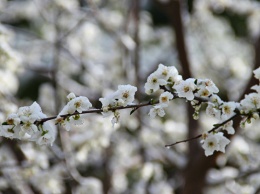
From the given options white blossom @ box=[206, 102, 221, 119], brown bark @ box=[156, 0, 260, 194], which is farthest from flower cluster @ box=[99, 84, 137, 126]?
brown bark @ box=[156, 0, 260, 194]

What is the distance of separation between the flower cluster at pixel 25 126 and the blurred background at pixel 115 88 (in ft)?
3.86

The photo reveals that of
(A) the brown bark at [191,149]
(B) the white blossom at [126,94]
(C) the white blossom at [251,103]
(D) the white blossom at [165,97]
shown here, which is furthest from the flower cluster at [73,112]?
(A) the brown bark at [191,149]

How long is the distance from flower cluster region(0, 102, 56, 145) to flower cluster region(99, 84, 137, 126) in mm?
203

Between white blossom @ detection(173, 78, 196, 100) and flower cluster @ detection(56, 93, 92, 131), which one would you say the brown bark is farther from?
flower cluster @ detection(56, 93, 92, 131)

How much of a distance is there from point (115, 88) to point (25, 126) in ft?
8.37

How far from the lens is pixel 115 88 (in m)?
4.33

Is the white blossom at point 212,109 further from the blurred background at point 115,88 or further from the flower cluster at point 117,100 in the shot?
the blurred background at point 115,88

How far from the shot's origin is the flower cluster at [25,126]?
1781 millimetres

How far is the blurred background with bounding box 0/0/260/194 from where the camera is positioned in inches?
138

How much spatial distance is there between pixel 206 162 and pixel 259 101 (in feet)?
5.37

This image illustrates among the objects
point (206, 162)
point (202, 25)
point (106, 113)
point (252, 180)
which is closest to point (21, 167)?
point (206, 162)

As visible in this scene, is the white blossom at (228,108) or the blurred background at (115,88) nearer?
the white blossom at (228,108)

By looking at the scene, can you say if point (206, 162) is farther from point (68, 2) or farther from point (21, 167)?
point (68, 2)

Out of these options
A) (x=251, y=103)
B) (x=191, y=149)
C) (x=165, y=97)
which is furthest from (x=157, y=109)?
(x=191, y=149)
